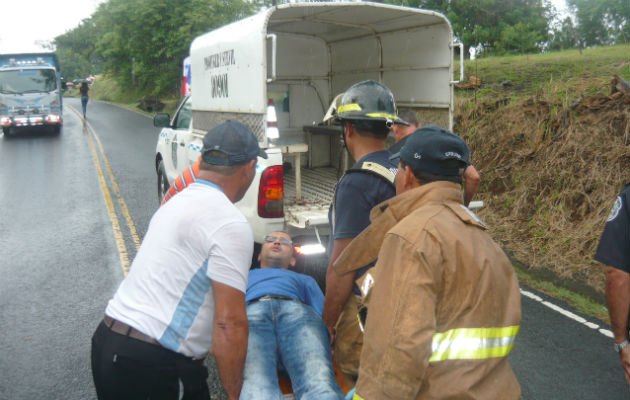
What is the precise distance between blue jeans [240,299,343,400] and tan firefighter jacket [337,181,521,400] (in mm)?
1297

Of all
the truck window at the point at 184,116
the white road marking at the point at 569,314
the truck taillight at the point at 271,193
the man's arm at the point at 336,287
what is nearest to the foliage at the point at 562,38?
the truck window at the point at 184,116

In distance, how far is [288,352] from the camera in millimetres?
3463

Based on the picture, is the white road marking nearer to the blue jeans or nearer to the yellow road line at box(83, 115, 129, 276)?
the blue jeans

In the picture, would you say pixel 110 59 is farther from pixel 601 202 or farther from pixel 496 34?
pixel 601 202

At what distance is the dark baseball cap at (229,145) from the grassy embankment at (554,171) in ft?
14.7

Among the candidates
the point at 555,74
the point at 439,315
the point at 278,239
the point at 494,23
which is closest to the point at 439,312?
the point at 439,315

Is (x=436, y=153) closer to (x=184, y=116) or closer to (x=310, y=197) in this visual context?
(x=310, y=197)

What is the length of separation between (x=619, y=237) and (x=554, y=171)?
5917mm

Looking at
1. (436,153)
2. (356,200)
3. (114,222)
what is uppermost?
(436,153)

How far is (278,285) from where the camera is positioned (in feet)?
13.6

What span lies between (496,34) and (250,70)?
66.1ft

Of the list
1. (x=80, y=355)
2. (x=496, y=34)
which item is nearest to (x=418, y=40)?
(x=80, y=355)

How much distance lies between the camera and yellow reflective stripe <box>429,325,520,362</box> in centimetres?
185

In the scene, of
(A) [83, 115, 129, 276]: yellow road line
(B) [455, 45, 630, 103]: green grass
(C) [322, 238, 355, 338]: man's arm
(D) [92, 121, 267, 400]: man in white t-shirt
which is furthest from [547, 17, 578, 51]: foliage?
(D) [92, 121, 267, 400]: man in white t-shirt
